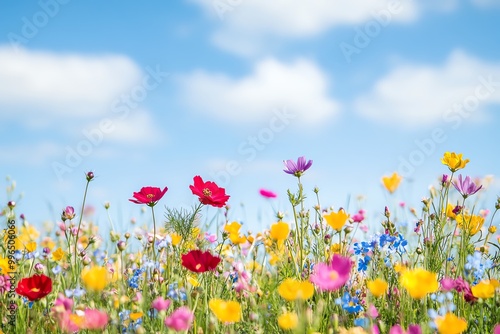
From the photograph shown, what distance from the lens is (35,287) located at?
2311 millimetres

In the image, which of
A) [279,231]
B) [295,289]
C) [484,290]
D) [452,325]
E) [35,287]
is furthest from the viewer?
[279,231]

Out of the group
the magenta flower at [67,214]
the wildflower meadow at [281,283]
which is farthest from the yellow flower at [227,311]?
the magenta flower at [67,214]

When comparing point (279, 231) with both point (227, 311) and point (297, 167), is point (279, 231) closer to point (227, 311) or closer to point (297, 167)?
point (297, 167)

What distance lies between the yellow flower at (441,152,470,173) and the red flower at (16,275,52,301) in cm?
213

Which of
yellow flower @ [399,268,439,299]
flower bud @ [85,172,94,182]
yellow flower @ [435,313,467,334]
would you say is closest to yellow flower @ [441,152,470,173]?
yellow flower @ [399,268,439,299]

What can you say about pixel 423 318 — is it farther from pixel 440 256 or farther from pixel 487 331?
pixel 440 256

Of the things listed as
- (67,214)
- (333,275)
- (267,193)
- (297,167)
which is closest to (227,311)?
(333,275)

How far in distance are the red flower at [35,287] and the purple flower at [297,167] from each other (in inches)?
52.9

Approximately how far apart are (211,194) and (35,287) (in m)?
1.02

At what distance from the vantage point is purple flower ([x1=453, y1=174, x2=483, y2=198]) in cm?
297

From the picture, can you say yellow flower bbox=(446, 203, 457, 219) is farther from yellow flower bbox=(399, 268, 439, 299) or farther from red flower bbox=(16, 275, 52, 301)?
red flower bbox=(16, 275, 52, 301)

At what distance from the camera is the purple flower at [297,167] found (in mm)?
3000

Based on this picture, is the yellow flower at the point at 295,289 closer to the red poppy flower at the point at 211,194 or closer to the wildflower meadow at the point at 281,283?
the wildflower meadow at the point at 281,283

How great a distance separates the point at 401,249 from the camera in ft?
9.29
